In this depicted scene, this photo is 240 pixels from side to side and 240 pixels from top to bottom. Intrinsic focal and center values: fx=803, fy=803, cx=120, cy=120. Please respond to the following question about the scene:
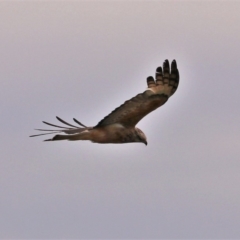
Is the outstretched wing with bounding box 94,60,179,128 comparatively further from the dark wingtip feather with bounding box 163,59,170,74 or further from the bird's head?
the bird's head

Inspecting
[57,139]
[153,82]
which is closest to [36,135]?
[57,139]

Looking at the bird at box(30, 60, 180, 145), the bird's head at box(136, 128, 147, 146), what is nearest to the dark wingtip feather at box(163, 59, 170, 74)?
the bird at box(30, 60, 180, 145)

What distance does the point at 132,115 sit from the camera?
14.2 m

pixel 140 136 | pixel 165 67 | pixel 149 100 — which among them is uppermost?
pixel 165 67

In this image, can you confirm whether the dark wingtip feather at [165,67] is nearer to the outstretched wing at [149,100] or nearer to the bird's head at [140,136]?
the outstretched wing at [149,100]

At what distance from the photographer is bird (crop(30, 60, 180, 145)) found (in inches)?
555

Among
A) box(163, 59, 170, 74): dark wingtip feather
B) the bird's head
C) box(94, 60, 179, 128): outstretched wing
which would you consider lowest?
the bird's head

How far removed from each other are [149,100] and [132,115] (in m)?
0.41

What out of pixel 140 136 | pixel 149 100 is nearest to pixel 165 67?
pixel 149 100

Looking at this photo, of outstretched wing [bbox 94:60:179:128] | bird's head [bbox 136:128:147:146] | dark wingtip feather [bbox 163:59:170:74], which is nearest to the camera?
outstretched wing [bbox 94:60:179:128]

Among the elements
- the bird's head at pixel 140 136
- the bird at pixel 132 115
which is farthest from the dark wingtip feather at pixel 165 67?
the bird's head at pixel 140 136

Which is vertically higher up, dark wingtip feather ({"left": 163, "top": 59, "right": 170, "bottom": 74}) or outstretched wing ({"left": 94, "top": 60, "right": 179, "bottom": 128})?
dark wingtip feather ({"left": 163, "top": 59, "right": 170, "bottom": 74})

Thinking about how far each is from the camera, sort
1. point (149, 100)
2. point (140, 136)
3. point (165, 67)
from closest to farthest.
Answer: point (149, 100), point (165, 67), point (140, 136)

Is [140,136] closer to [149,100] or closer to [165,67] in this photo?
[149,100]
